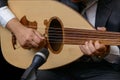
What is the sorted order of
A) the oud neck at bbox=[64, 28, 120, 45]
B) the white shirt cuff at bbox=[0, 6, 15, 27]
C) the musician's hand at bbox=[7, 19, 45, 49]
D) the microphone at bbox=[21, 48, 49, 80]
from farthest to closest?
the white shirt cuff at bbox=[0, 6, 15, 27]
the musician's hand at bbox=[7, 19, 45, 49]
the oud neck at bbox=[64, 28, 120, 45]
the microphone at bbox=[21, 48, 49, 80]

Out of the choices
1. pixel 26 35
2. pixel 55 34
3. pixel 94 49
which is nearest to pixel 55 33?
pixel 55 34

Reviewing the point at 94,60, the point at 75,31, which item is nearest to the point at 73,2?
the point at 75,31

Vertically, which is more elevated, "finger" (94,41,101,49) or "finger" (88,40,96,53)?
"finger" (94,41,101,49)

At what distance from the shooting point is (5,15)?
5.83ft

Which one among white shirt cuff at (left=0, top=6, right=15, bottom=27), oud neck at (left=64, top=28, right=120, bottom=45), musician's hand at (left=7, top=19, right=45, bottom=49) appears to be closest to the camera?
oud neck at (left=64, top=28, right=120, bottom=45)

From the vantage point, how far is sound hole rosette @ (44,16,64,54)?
1.60 meters

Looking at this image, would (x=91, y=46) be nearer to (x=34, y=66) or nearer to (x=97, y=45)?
(x=97, y=45)

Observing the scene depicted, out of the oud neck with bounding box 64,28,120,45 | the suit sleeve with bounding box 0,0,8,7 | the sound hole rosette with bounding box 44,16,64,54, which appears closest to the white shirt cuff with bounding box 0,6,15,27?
the suit sleeve with bounding box 0,0,8,7

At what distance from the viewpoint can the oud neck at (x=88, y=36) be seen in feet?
4.65

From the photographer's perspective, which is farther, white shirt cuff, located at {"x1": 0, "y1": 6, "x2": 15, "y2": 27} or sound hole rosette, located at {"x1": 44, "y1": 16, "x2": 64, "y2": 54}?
white shirt cuff, located at {"x1": 0, "y1": 6, "x2": 15, "y2": 27}

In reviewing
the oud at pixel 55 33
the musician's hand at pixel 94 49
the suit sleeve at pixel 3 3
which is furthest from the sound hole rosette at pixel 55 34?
the suit sleeve at pixel 3 3

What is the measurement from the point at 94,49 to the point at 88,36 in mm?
77

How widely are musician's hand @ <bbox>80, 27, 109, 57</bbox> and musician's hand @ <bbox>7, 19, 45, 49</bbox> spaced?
0.23m

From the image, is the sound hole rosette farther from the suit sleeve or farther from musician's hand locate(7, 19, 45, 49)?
the suit sleeve
